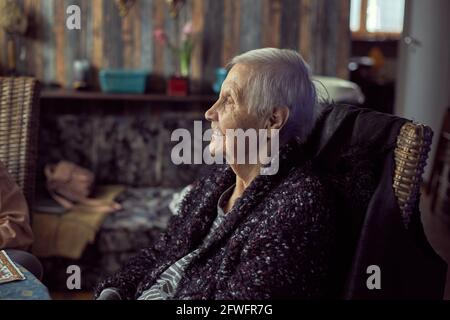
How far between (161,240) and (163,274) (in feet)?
→ 0.54

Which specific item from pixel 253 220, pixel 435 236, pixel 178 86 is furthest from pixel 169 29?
pixel 253 220

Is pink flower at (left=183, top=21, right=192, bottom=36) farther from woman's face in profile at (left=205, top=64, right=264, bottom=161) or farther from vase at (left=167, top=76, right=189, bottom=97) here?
woman's face in profile at (left=205, top=64, right=264, bottom=161)

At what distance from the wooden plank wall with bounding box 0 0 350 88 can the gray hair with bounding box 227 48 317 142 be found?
7.23 ft

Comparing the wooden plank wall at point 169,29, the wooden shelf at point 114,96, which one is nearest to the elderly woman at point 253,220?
the wooden shelf at point 114,96

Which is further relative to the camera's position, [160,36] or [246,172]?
[160,36]

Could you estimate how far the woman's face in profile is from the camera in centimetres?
153

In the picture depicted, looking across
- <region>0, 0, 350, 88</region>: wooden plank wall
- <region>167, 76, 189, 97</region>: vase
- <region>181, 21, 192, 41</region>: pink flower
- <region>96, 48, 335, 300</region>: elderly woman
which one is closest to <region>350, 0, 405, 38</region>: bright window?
<region>0, 0, 350, 88</region>: wooden plank wall

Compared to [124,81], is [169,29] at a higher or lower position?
higher

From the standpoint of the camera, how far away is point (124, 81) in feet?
11.8

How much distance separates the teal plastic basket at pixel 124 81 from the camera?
357 cm

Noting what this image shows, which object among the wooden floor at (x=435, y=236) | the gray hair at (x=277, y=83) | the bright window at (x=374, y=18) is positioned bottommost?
the wooden floor at (x=435, y=236)

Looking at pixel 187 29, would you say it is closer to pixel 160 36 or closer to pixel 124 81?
pixel 160 36

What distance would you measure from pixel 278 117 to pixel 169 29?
Result: 2289 millimetres

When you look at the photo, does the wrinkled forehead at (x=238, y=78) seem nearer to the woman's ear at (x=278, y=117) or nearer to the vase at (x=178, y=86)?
the woman's ear at (x=278, y=117)
